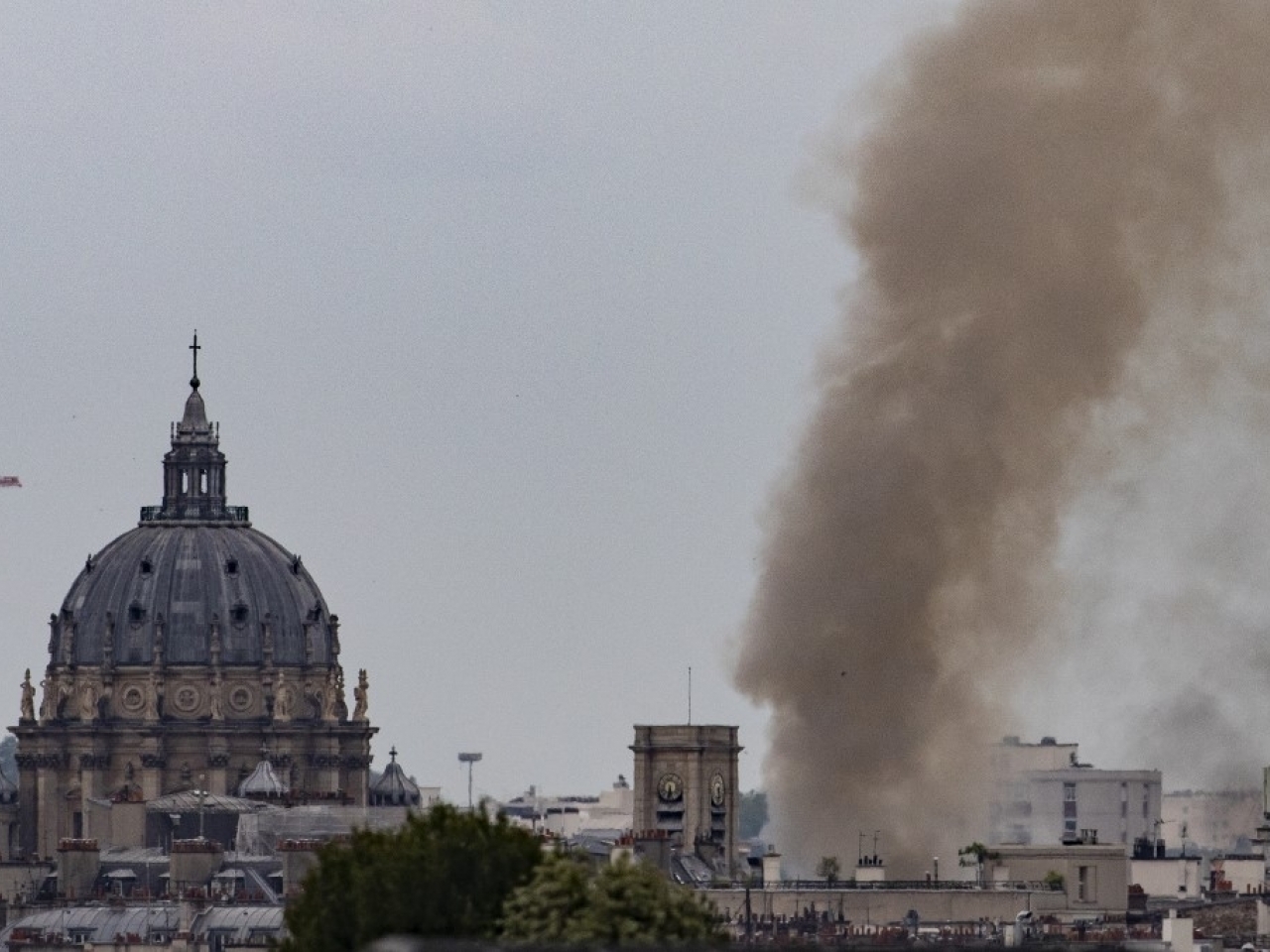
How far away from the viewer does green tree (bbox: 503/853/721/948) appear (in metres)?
95.6

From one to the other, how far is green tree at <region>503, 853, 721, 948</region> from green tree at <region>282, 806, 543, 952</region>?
1.45m

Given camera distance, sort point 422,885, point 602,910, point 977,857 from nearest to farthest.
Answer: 1. point 602,910
2. point 422,885
3. point 977,857

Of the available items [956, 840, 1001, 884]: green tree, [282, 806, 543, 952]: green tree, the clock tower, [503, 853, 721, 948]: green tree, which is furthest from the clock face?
[503, 853, 721, 948]: green tree

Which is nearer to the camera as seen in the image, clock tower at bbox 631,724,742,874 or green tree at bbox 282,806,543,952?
green tree at bbox 282,806,543,952

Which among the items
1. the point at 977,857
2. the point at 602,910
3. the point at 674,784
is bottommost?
the point at 602,910

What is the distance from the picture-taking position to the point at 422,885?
336ft

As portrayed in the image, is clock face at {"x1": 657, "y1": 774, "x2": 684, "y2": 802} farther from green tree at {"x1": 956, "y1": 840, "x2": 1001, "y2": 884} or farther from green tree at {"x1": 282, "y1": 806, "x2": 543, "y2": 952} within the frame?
green tree at {"x1": 282, "y1": 806, "x2": 543, "y2": 952}

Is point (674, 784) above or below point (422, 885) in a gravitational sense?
above

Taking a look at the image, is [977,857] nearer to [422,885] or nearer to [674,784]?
[674,784]

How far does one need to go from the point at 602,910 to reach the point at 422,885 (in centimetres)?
688

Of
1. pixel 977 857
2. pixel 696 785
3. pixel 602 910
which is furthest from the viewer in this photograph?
pixel 696 785

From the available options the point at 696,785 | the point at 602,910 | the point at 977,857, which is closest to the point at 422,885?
the point at 602,910

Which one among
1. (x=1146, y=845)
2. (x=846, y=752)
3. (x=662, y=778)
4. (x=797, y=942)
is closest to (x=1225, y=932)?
(x=797, y=942)

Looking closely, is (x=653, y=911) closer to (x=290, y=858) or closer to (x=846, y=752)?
(x=846, y=752)
